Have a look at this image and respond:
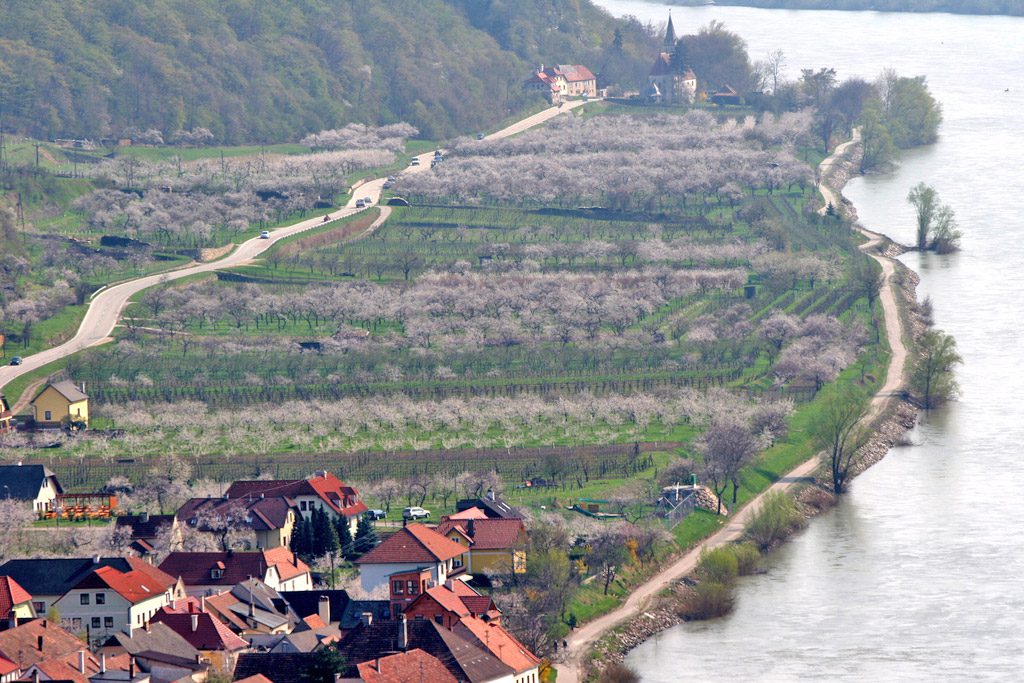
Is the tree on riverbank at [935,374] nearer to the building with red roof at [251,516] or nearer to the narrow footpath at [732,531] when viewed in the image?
the narrow footpath at [732,531]

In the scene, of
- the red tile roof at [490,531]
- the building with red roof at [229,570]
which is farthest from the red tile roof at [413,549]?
the building with red roof at [229,570]

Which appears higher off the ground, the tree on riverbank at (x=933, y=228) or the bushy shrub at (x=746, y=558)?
the tree on riverbank at (x=933, y=228)

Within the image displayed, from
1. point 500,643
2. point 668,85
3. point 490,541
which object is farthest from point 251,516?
point 668,85

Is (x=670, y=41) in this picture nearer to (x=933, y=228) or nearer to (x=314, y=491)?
(x=933, y=228)

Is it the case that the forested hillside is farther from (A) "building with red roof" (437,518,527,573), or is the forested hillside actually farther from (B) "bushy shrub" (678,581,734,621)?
(B) "bushy shrub" (678,581,734,621)

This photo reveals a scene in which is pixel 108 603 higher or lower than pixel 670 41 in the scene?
lower

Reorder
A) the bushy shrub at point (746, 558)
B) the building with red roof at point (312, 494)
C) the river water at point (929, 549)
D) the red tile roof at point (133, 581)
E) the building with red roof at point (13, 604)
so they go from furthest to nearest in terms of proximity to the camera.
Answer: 1. the building with red roof at point (312, 494)
2. the bushy shrub at point (746, 558)
3. the river water at point (929, 549)
4. the red tile roof at point (133, 581)
5. the building with red roof at point (13, 604)
